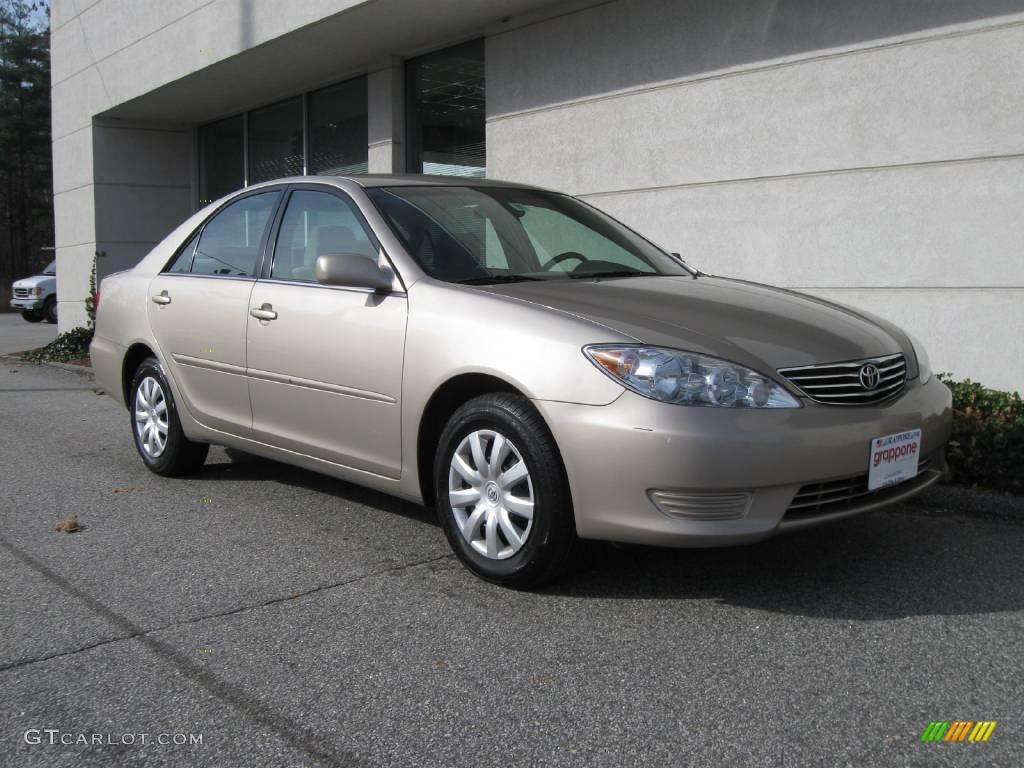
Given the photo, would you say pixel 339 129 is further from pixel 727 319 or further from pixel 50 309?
pixel 50 309

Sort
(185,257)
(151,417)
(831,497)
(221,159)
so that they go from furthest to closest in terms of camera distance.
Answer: (221,159)
(151,417)
(185,257)
(831,497)

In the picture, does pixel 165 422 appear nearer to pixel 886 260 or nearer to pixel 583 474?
pixel 583 474

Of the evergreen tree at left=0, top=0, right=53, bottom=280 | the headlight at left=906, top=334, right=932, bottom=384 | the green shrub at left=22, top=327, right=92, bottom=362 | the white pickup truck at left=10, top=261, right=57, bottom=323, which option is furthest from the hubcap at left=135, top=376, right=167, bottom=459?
the evergreen tree at left=0, top=0, right=53, bottom=280

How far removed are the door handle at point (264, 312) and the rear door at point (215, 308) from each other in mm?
91

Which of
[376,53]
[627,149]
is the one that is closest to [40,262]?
[376,53]

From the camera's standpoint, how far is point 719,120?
A: 7961mm

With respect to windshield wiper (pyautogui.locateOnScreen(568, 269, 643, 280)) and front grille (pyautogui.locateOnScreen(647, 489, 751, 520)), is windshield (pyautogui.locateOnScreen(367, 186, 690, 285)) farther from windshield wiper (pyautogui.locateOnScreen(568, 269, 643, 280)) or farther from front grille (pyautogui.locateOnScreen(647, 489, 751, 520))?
front grille (pyautogui.locateOnScreen(647, 489, 751, 520))

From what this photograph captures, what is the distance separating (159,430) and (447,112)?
6.24 meters

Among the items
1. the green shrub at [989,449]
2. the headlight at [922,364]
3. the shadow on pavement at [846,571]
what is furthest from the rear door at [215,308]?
the green shrub at [989,449]

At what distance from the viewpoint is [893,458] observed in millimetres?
3645

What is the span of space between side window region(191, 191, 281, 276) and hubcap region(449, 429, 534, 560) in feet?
6.03

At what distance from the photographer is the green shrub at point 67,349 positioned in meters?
13.8

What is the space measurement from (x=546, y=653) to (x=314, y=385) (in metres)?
1.80

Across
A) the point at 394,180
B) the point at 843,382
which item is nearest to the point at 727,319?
the point at 843,382
